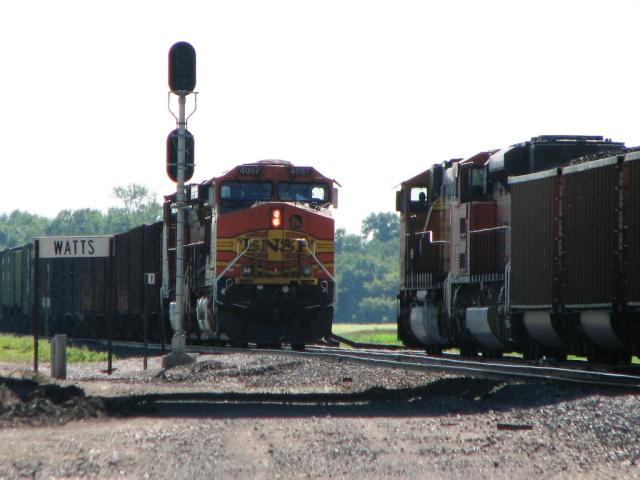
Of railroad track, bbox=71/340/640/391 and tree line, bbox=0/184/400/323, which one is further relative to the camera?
tree line, bbox=0/184/400/323

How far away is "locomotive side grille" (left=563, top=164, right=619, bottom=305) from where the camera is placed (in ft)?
56.3

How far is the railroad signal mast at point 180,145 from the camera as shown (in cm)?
2319

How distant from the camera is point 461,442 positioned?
10.2 m

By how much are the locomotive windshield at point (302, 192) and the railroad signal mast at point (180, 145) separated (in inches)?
131

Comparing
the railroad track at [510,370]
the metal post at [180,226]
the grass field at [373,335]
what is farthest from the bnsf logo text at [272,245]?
the grass field at [373,335]

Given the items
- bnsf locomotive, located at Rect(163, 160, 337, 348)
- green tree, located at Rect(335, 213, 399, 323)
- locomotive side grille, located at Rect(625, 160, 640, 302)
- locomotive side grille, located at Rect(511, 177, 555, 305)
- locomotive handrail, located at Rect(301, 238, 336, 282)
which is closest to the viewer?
locomotive side grille, located at Rect(625, 160, 640, 302)

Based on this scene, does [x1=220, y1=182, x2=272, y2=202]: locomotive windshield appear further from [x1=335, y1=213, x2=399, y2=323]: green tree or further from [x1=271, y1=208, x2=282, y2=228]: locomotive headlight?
[x1=335, y1=213, x2=399, y2=323]: green tree

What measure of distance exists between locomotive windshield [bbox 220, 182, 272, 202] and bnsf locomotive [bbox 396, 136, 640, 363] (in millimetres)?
2890

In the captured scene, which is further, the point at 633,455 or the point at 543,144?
the point at 543,144

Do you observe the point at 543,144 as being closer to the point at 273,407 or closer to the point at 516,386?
the point at 516,386

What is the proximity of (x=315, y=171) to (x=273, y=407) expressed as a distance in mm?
13628

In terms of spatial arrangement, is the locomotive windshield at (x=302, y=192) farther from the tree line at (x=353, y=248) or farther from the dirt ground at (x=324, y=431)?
the tree line at (x=353, y=248)

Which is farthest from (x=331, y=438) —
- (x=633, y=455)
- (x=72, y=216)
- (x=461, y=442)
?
(x=72, y=216)

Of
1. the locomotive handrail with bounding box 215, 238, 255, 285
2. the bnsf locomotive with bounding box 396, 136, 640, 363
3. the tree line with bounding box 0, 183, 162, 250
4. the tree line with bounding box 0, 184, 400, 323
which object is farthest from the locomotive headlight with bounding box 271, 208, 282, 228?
the tree line with bounding box 0, 183, 162, 250
